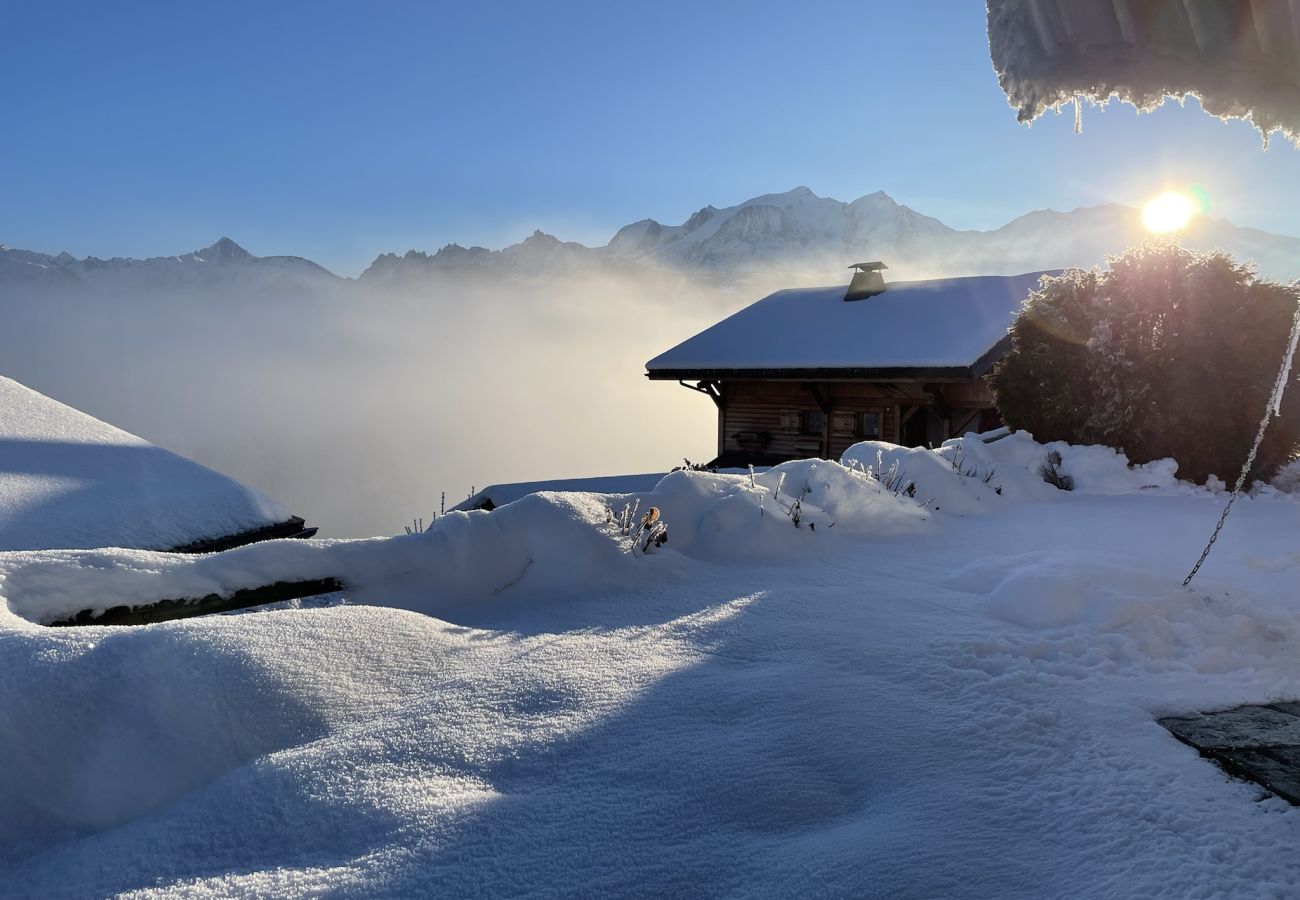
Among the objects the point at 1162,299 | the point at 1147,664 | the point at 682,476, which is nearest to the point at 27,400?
the point at 682,476

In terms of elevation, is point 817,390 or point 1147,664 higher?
point 817,390

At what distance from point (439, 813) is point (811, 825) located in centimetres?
96

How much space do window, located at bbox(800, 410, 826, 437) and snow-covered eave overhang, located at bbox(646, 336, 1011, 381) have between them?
1.75m

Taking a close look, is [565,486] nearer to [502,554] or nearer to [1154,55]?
[502,554]

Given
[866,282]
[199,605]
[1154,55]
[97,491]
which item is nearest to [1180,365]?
[1154,55]

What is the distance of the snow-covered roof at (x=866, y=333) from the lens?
14.3m

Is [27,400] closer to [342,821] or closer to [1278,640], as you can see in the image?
[342,821]

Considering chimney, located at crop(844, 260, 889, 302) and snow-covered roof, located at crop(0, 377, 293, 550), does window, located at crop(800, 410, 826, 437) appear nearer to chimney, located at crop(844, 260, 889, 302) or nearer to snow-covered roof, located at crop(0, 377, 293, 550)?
chimney, located at crop(844, 260, 889, 302)

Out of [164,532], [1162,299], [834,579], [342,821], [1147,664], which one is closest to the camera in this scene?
[342,821]

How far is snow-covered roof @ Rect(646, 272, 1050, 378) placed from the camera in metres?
14.3

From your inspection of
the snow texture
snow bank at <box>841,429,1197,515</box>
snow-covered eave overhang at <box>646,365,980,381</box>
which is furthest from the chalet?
the snow texture

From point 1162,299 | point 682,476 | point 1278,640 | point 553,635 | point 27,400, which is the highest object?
point 1162,299

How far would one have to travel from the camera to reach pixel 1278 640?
12.1 ft

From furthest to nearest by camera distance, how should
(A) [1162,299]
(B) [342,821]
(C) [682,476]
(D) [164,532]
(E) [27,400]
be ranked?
1. (A) [1162,299]
2. (E) [27,400]
3. (D) [164,532]
4. (C) [682,476]
5. (B) [342,821]
